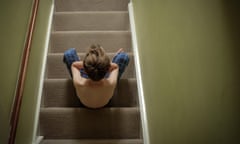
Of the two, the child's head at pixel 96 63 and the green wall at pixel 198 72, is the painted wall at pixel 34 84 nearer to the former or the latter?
the child's head at pixel 96 63

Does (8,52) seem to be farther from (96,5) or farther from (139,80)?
(96,5)

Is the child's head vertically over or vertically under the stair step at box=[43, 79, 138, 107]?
over

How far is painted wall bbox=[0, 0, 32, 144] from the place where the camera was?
0.89m

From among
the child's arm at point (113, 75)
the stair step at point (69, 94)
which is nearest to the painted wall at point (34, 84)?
the stair step at point (69, 94)

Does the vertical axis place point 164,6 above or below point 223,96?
above

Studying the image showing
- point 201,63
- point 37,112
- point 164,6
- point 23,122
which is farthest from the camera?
point 37,112

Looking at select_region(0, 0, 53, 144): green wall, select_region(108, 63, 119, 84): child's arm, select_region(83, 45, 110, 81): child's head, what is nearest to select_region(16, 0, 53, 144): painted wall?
select_region(0, 0, 53, 144): green wall

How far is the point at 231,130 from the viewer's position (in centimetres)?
54

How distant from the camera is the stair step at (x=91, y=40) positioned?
80.4 inches

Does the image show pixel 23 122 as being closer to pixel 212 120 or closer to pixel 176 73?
pixel 176 73

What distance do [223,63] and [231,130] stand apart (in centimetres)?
18

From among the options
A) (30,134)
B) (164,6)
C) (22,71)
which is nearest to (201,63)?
(164,6)

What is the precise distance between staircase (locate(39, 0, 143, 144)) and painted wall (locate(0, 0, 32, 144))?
0.58m

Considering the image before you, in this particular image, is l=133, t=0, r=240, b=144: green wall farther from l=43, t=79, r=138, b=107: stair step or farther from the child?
l=43, t=79, r=138, b=107: stair step
